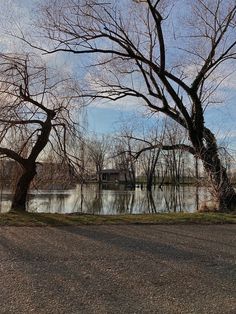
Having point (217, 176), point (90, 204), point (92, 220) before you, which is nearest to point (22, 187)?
point (92, 220)

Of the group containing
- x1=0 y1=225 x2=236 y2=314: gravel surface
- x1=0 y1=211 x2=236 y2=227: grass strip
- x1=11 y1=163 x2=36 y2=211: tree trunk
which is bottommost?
x1=0 y1=225 x2=236 y2=314: gravel surface

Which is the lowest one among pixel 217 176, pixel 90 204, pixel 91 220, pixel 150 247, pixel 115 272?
pixel 115 272

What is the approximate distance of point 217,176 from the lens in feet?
50.8

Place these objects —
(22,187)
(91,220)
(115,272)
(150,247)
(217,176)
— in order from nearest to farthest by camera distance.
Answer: (115,272) → (150,247) → (91,220) → (22,187) → (217,176)

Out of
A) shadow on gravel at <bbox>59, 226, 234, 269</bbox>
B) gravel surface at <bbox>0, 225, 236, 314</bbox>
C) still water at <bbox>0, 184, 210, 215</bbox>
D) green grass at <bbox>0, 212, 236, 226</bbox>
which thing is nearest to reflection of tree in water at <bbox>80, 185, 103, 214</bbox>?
still water at <bbox>0, 184, 210, 215</bbox>

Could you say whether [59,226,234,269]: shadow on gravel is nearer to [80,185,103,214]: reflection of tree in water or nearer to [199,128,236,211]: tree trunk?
[199,128,236,211]: tree trunk

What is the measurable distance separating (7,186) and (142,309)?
1132 centimetres

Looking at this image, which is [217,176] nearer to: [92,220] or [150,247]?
[92,220]

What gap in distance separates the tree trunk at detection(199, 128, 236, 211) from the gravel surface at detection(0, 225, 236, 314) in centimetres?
599

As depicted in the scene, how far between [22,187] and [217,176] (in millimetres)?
6841

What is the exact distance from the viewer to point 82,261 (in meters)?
6.43

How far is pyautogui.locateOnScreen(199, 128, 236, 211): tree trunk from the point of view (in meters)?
15.2

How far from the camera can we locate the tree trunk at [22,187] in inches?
523

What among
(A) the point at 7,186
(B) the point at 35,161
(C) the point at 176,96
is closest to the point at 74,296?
(B) the point at 35,161
